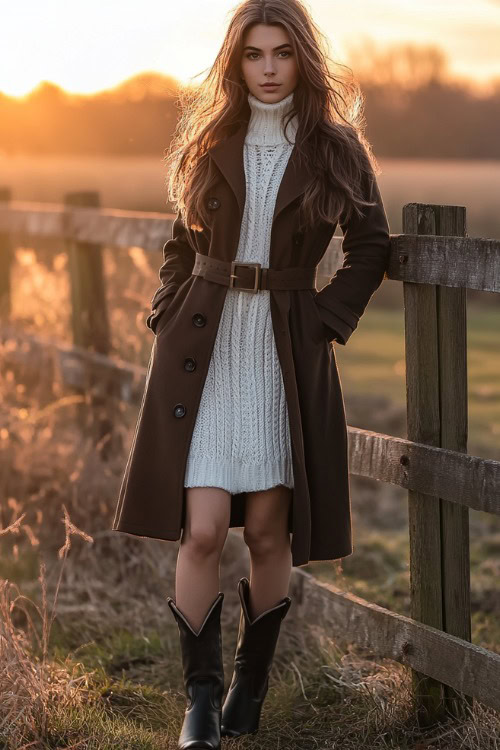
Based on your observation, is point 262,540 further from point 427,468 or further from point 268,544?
point 427,468

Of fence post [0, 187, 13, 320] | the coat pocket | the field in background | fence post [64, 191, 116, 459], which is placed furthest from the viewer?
the field in background

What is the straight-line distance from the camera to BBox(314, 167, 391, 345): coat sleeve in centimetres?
298

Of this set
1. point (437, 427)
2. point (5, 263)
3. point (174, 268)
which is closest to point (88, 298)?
point (5, 263)

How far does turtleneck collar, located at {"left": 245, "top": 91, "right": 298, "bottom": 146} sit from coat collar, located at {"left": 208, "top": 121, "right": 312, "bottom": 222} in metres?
0.05

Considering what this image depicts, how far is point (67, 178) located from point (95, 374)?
9.56 meters

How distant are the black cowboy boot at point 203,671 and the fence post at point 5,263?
4.36m

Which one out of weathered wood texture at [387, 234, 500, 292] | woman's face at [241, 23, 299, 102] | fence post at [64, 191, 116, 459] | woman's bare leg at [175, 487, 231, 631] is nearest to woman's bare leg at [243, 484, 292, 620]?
woman's bare leg at [175, 487, 231, 631]

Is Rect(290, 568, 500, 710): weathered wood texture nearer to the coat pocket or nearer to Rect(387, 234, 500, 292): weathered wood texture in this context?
the coat pocket

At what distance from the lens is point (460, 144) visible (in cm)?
2291

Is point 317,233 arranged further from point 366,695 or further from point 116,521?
point 366,695

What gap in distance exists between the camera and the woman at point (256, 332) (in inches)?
115

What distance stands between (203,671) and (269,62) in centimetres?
173

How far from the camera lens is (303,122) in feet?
9.86

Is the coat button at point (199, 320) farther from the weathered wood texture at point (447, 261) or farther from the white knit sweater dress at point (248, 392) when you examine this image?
the weathered wood texture at point (447, 261)
